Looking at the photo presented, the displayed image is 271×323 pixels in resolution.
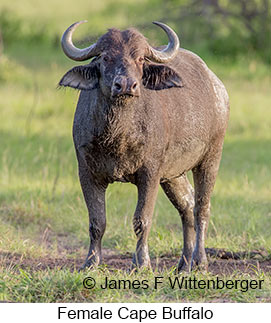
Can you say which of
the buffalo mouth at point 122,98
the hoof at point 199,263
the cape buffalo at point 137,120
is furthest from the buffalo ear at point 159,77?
the hoof at point 199,263

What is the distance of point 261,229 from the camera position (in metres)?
8.64

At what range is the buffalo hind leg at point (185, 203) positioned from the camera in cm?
757

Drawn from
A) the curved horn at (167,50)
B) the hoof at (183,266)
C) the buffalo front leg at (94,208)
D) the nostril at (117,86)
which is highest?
the curved horn at (167,50)

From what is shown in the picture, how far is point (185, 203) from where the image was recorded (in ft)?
25.0

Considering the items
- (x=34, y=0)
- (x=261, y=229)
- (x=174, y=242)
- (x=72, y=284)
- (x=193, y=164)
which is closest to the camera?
(x=72, y=284)

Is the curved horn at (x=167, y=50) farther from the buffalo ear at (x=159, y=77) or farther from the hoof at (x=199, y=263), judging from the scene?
the hoof at (x=199, y=263)

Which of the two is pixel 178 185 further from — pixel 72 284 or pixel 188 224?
pixel 72 284

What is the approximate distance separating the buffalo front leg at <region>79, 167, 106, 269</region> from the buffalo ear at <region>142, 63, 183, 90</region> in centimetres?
87

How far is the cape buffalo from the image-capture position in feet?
20.5

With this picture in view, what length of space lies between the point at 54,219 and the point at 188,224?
1.83 m

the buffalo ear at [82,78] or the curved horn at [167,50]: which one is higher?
the curved horn at [167,50]

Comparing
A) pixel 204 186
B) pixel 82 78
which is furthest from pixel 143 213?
pixel 82 78

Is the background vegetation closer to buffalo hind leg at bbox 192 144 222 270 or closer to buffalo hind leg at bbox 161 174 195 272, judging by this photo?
buffalo hind leg at bbox 161 174 195 272

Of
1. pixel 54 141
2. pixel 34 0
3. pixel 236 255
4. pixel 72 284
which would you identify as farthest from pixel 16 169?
pixel 34 0
